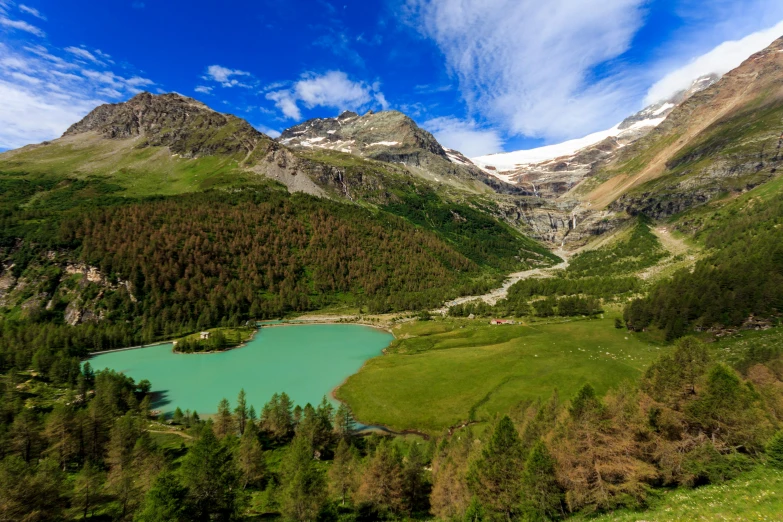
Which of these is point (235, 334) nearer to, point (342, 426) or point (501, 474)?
point (342, 426)

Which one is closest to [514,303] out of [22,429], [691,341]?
[691,341]

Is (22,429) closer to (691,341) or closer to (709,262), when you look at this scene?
(691,341)

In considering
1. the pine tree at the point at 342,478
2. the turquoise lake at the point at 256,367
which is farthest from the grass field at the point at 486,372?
the pine tree at the point at 342,478

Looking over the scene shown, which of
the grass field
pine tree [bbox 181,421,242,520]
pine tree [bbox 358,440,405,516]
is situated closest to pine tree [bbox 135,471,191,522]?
pine tree [bbox 181,421,242,520]

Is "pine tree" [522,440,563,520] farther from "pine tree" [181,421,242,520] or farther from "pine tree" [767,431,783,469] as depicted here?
"pine tree" [181,421,242,520]

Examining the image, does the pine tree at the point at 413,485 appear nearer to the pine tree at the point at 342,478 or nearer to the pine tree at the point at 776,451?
the pine tree at the point at 342,478

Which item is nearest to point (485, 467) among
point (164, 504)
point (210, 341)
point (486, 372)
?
point (164, 504)
